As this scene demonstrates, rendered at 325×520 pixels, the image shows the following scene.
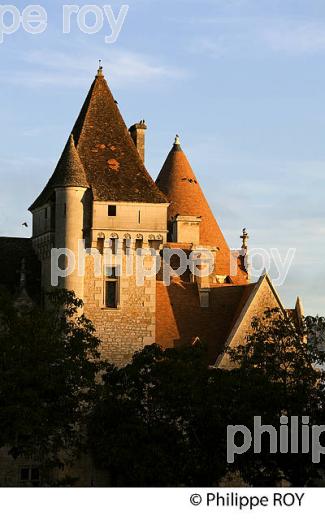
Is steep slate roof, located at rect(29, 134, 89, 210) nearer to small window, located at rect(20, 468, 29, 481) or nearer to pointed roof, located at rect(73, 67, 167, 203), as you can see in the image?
pointed roof, located at rect(73, 67, 167, 203)

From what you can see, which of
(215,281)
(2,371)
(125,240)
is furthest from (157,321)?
(2,371)

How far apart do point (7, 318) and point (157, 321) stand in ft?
38.8

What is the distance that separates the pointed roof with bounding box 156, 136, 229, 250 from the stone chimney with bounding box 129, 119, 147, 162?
11411 millimetres

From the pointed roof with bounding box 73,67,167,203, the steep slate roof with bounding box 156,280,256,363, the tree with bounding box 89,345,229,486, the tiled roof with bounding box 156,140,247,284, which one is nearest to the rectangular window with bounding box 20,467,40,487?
the tree with bounding box 89,345,229,486

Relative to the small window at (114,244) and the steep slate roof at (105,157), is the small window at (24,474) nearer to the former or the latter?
the small window at (114,244)

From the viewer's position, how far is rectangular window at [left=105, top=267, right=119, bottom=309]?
62562 millimetres

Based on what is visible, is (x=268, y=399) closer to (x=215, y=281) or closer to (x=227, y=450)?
(x=227, y=450)

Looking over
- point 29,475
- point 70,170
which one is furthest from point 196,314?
point 29,475

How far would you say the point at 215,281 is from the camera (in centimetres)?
7312

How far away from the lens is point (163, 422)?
53.9m

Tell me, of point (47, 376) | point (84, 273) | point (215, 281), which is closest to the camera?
point (47, 376)

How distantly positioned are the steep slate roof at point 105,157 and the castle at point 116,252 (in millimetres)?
40

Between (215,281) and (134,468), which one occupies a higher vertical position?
(215,281)

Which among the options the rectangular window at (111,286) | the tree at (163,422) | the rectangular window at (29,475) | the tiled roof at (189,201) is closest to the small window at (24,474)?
the rectangular window at (29,475)
